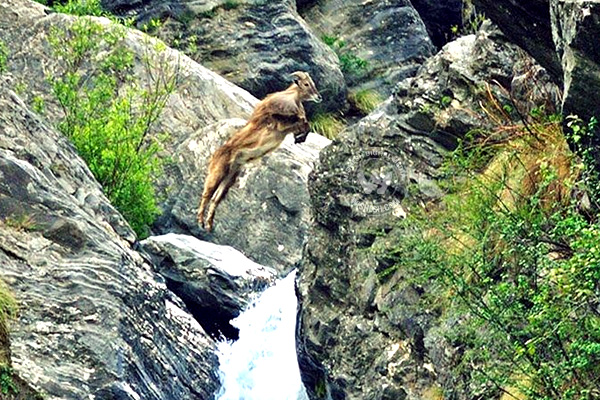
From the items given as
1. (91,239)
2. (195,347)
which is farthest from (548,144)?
(195,347)

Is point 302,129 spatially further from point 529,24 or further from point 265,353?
point 529,24

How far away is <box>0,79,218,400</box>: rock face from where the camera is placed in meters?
18.6

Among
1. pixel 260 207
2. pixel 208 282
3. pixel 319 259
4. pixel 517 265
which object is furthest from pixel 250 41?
pixel 517 265

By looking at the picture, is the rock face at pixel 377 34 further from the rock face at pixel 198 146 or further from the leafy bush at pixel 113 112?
the leafy bush at pixel 113 112

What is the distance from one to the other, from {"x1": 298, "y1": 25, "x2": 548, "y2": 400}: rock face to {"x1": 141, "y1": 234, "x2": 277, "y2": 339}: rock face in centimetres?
733

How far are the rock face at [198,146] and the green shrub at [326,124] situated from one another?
110 inches

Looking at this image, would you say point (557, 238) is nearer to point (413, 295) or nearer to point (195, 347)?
point (413, 295)

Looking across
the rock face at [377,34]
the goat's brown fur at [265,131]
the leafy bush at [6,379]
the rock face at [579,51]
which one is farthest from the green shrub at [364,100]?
the rock face at [579,51]

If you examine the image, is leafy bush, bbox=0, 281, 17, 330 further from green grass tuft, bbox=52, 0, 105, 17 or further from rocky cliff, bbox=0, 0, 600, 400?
green grass tuft, bbox=52, 0, 105, 17

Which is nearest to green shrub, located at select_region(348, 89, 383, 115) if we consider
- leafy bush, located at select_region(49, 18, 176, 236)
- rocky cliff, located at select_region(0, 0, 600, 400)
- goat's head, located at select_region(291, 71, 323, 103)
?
leafy bush, located at select_region(49, 18, 176, 236)

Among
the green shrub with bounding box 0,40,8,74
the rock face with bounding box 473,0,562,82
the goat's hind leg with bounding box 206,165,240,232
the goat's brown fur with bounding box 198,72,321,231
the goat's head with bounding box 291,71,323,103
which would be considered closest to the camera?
the rock face with bounding box 473,0,562,82

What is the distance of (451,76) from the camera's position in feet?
59.5

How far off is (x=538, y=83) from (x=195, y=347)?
24.5ft

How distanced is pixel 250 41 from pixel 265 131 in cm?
1441
